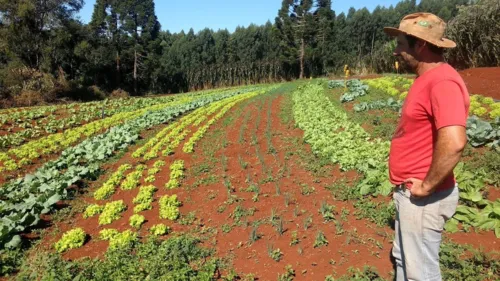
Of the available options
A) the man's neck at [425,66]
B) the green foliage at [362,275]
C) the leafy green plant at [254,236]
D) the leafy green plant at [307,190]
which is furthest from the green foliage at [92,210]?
the man's neck at [425,66]

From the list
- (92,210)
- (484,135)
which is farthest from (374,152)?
(92,210)

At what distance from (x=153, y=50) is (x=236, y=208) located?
38867 mm

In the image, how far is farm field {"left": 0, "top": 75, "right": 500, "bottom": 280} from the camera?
4523 millimetres

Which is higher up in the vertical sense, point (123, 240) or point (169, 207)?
point (169, 207)

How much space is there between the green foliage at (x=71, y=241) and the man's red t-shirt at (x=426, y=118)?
4.74 m

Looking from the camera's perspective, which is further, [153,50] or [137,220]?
[153,50]

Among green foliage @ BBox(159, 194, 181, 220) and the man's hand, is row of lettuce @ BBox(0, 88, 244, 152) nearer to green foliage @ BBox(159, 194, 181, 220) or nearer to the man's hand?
green foliage @ BBox(159, 194, 181, 220)

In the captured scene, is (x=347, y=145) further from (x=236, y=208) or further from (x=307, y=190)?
(x=236, y=208)

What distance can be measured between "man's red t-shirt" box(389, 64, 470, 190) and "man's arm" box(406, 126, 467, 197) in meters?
0.05

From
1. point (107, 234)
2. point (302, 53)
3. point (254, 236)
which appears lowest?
point (107, 234)

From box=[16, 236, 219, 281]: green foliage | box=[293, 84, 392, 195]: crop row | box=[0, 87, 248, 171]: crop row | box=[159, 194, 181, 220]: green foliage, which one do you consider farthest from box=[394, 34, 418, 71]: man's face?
box=[0, 87, 248, 171]: crop row

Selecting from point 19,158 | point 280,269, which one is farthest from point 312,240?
point 19,158

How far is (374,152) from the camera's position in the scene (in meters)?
7.48

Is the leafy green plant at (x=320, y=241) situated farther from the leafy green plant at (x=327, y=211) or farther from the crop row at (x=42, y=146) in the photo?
the crop row at (x=42, y=146)
